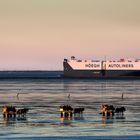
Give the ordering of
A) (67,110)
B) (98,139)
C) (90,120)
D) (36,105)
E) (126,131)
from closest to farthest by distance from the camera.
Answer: (98,139) → (126,131) → (90,120) → (67,110) → (36,105)

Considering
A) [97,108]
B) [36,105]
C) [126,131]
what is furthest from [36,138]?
[36,105]

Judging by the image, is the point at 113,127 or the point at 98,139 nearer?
the point at 98,139

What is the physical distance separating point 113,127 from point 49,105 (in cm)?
2894

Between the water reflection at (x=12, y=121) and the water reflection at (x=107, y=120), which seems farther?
the water reflection at (x=107, y=120)

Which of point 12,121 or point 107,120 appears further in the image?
point 107,120

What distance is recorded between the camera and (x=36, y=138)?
5162cm

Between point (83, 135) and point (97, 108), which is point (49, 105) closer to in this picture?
point (97, 108)

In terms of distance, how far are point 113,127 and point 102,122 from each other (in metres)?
4.24

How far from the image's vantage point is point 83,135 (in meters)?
53.3

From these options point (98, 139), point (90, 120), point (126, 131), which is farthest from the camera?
Answer: point (90, 120)

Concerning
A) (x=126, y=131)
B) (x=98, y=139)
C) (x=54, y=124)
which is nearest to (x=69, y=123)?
(x=54, y=124)

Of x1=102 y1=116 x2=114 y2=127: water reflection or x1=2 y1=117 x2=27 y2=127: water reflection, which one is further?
x1=102 y1=116 x2=114 y2=127: water reflection

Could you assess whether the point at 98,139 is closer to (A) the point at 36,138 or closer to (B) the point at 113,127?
(A) the point at 36,138

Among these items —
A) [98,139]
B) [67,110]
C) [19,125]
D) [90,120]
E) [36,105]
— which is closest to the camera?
[98,139]
